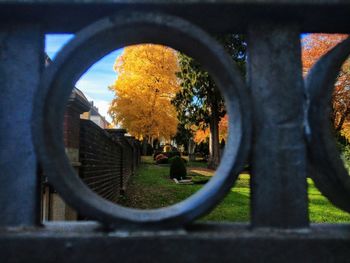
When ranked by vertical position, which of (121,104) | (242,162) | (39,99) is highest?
A: (121,104)

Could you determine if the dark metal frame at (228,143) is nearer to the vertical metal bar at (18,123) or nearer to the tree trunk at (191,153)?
the vertical metal bar at (18,123)

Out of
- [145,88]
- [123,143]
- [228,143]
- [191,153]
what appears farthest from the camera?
[191,153]

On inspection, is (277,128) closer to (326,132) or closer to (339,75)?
(326,132)

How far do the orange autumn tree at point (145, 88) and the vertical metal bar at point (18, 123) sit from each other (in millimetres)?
26822

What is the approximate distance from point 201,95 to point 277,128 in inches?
868

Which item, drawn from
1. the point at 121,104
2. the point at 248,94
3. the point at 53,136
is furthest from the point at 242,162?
the point at 121,104

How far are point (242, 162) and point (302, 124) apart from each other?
419mm

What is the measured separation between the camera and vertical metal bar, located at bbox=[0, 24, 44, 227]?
1961 mm

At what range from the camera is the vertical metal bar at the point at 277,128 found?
1951mm

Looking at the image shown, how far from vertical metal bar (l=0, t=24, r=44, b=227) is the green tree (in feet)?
65.1

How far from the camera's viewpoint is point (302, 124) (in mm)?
2004

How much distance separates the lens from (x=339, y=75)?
22547 millimetres

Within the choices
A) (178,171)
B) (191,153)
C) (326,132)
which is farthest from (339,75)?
(191,153)

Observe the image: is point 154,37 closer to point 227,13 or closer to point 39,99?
point 227,13
